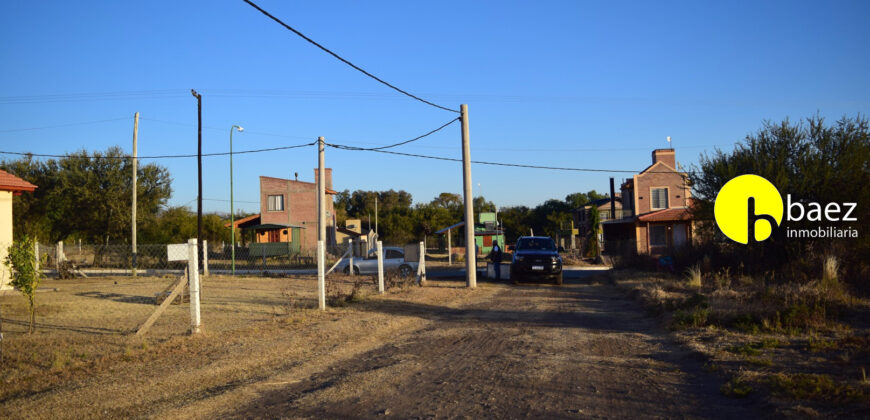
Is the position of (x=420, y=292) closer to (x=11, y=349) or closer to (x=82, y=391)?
(x=11, y=349)

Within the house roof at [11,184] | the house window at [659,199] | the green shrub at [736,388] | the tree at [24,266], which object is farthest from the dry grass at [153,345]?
the house window at [659,199]

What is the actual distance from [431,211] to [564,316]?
6462 cm

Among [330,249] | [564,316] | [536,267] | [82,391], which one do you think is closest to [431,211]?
[330,249]

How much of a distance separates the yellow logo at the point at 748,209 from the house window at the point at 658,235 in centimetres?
2191

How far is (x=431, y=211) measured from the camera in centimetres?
7675

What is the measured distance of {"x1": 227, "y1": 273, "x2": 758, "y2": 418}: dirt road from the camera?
5438mm

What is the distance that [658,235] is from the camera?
1624 inches

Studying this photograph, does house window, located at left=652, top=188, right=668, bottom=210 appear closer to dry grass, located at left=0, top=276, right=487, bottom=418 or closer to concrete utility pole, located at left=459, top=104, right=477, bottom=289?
concrete utility pole, located at left=459, top=104, right=477, bottom=289

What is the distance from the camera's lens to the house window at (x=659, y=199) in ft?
138

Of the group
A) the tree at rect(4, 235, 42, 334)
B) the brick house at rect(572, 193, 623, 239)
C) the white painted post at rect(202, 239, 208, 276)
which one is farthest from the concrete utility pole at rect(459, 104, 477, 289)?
the brick house at rect(572, 193, 623, 239)

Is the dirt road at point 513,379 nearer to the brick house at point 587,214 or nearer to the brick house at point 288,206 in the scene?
the brick house at point 288,206

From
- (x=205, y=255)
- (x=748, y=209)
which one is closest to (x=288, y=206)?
(x=205, y=255)

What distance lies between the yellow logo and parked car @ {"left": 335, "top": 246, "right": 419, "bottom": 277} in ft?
36.7

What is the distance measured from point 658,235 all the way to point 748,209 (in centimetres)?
2221
